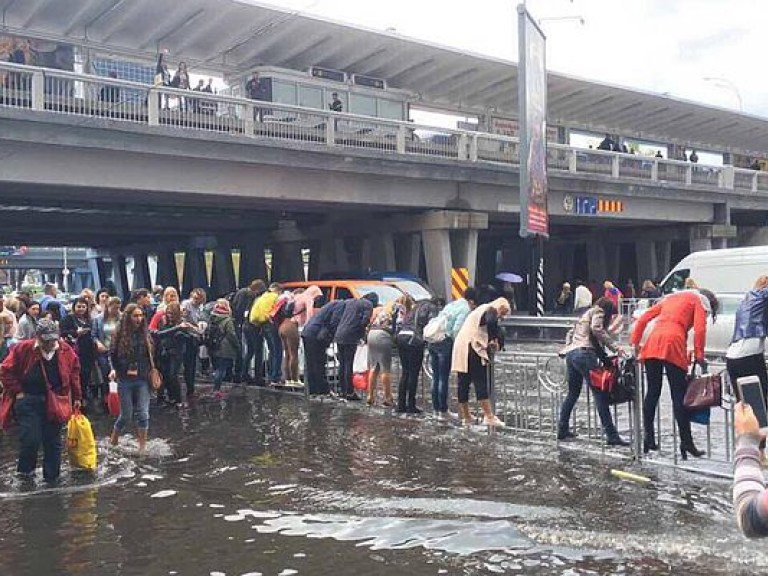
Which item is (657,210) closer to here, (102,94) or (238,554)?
(102,94)

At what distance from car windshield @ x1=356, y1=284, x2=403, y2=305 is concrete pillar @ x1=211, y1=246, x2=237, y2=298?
2463 cm

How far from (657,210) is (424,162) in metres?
13.6

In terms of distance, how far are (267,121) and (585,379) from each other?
15.6 meters

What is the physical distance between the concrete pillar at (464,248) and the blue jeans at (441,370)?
17826mm

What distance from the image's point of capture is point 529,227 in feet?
69.1

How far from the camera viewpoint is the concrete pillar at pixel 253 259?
39.1m

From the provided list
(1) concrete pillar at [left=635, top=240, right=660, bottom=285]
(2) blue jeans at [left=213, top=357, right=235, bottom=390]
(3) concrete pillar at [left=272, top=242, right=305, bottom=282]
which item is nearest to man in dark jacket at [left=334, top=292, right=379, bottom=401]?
(2) blue jeans at [left=213, top=357, right=235, bottom=390]

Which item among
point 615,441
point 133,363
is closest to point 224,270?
point 133,363

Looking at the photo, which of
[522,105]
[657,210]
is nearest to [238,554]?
[522,105]

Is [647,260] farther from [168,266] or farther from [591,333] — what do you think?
[591,333]

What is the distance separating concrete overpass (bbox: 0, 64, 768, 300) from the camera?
20156mm

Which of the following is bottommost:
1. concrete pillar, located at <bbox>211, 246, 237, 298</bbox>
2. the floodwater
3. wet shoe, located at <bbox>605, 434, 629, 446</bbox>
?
the floodwater

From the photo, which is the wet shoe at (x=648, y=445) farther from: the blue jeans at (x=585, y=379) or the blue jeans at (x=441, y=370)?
the blue jeans at (x=441, y=370)

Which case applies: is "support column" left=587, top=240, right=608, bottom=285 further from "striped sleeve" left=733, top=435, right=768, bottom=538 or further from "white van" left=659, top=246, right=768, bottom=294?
"striped sleeve" left=733, top=435, right=768, bottom=538
